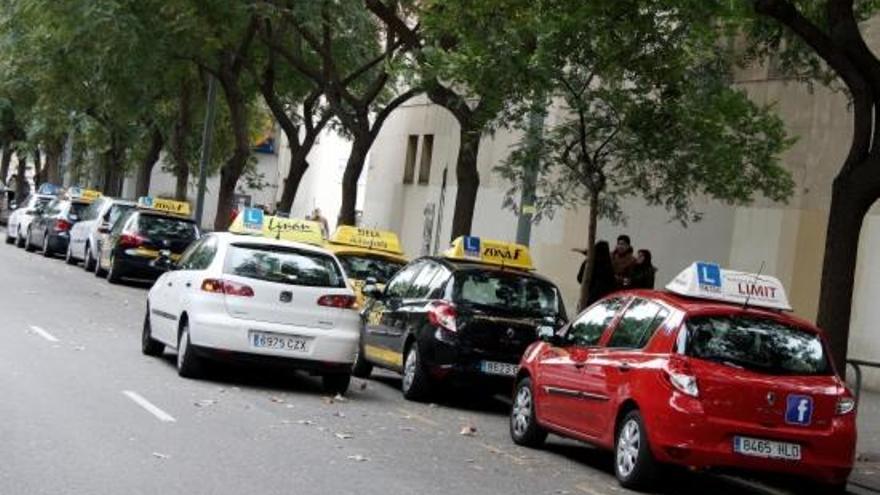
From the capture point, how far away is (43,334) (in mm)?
15773

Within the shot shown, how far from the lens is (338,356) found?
1329cm

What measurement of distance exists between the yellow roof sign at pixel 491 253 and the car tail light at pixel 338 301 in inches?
72.3

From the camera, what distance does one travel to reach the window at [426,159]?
123ft

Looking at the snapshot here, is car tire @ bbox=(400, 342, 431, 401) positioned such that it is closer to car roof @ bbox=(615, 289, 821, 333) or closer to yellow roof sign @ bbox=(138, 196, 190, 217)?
car roof @ bbox=(615, 289, 821, 333)

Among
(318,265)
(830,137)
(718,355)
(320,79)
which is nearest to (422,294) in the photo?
(318,265)

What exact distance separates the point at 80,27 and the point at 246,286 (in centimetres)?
1368

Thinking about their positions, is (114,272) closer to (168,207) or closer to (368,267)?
(168,207)

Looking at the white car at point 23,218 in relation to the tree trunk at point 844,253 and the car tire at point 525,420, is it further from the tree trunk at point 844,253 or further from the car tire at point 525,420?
the tree trunk at point 844,253

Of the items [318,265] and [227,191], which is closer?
[318,265]

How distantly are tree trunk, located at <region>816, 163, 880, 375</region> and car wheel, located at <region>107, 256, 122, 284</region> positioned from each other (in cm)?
1759

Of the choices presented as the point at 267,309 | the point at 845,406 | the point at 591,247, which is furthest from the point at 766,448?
the point at 591,247

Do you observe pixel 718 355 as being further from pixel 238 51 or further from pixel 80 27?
pixel 238 51

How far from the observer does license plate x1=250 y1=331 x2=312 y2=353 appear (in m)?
13.0

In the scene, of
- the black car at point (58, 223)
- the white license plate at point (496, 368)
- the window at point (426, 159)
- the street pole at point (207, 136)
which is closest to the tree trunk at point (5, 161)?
the black car at point (58, 223)
